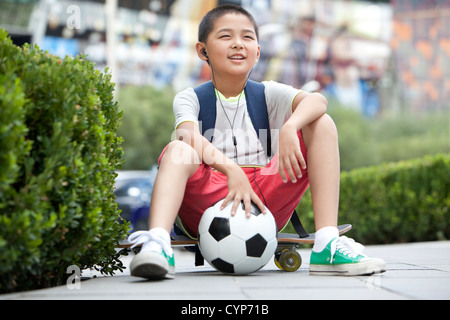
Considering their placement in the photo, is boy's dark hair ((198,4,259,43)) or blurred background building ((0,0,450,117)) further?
blurred background building ((0,0,450,117))

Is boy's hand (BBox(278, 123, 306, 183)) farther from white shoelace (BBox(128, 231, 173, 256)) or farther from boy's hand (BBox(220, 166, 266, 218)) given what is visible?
white shoelace (BBox(128, 231, 173, 256))

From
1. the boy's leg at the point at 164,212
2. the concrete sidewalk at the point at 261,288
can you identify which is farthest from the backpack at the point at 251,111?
the concrete sidewalk at the point at 261,288

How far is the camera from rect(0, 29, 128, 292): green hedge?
7.57 ft

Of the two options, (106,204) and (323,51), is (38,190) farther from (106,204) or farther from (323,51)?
(323,51)

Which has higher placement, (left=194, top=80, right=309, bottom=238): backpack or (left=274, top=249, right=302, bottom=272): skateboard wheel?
(left=194, top=80, right=309, bottom=238): backpack

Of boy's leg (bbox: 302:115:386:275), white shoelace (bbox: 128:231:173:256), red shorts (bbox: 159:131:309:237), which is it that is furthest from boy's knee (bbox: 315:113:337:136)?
white shoelace (bbox: 128:231:173:256)

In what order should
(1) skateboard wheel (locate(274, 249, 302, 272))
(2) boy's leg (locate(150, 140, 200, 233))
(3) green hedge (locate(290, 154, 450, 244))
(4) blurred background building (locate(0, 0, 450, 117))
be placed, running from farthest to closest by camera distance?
(4) blurred background building (locate(0, 0, 450, 117))
(3) green hedge (locate(290, 154, 450, 244))
(1) skateboard wheel (locate(274, 249, 302, 272))
(2) boy's leg (locate(150, 140, 200, 233))

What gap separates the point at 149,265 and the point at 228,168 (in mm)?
699

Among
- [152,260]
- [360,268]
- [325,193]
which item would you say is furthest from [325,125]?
[152,260]

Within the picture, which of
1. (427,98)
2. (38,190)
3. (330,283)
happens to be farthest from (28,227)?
(427,98)

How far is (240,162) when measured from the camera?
363 cm

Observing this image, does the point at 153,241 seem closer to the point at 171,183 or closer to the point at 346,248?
the point at 171,183

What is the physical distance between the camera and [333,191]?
3.24m

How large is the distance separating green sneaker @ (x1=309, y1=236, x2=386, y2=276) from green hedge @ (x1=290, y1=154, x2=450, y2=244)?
4.98 metres
